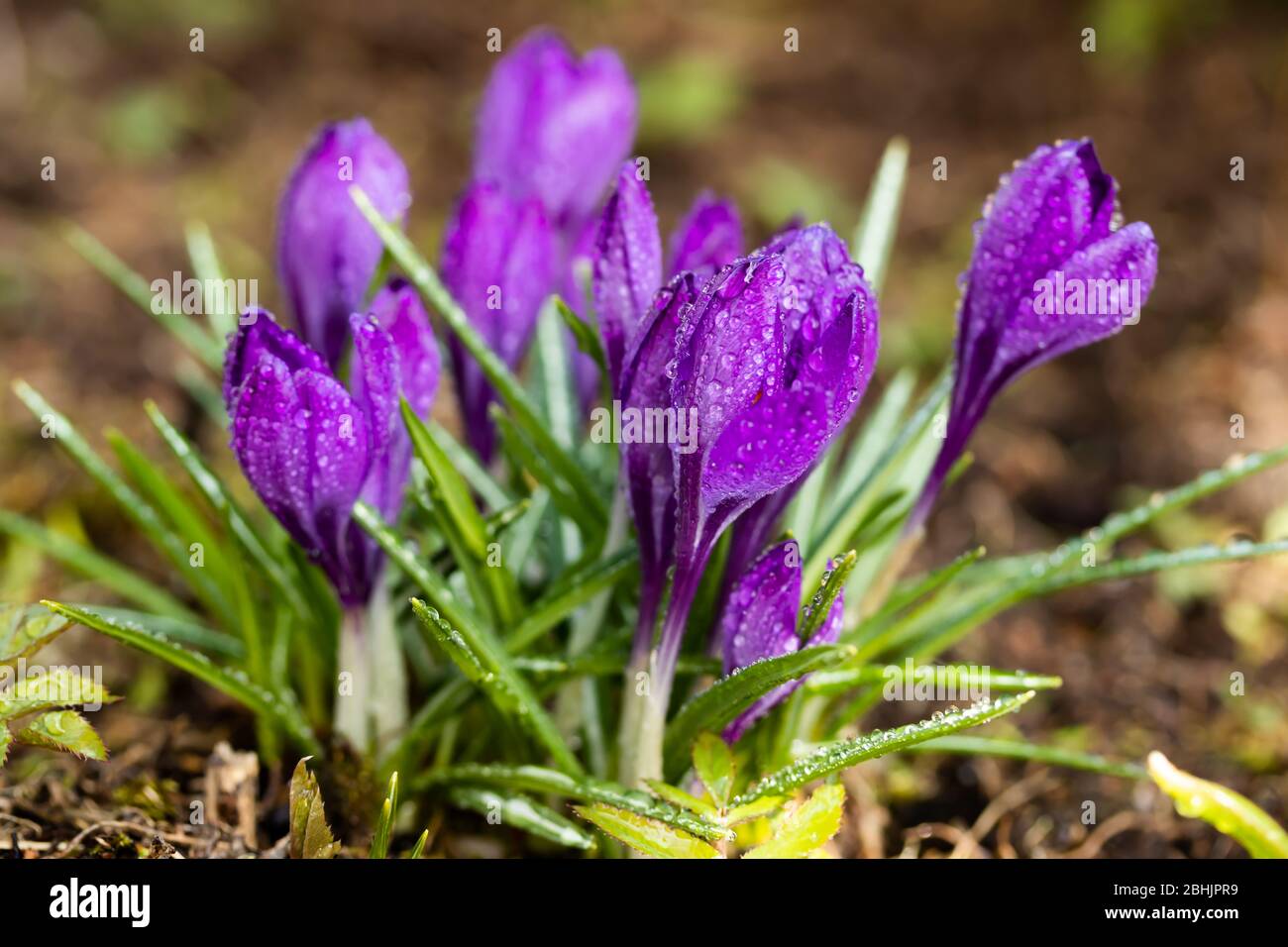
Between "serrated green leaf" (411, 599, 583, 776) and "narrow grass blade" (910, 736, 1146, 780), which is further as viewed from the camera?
"narrow grass blade" (910, 736, 1146, 780)

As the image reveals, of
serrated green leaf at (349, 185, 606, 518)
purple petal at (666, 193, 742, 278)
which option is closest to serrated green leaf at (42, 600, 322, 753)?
serrated green leaf at (349, 185, 606, 518)

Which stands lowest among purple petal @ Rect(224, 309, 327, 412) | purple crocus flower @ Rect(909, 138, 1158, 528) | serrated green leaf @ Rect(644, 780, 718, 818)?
serrated green leaf @ Rect(644, 780, 718, 818)

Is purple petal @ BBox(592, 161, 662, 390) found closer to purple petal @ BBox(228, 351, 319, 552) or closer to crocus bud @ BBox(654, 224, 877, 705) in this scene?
crocus bud @ BBox(654, 224, 877, 705)

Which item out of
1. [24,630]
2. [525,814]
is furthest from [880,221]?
[24,630]

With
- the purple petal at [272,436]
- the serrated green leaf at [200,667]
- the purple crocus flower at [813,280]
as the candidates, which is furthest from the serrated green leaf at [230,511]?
the purple crocus flower at [813,280]

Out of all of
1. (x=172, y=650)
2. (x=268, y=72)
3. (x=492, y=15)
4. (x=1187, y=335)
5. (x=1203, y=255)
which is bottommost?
(x=172, y=650)

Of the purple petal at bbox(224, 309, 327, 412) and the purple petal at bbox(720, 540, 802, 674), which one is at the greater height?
the purple petal at bbox(224, 309, 327, 412)

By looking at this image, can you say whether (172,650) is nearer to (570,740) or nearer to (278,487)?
(278,487)
